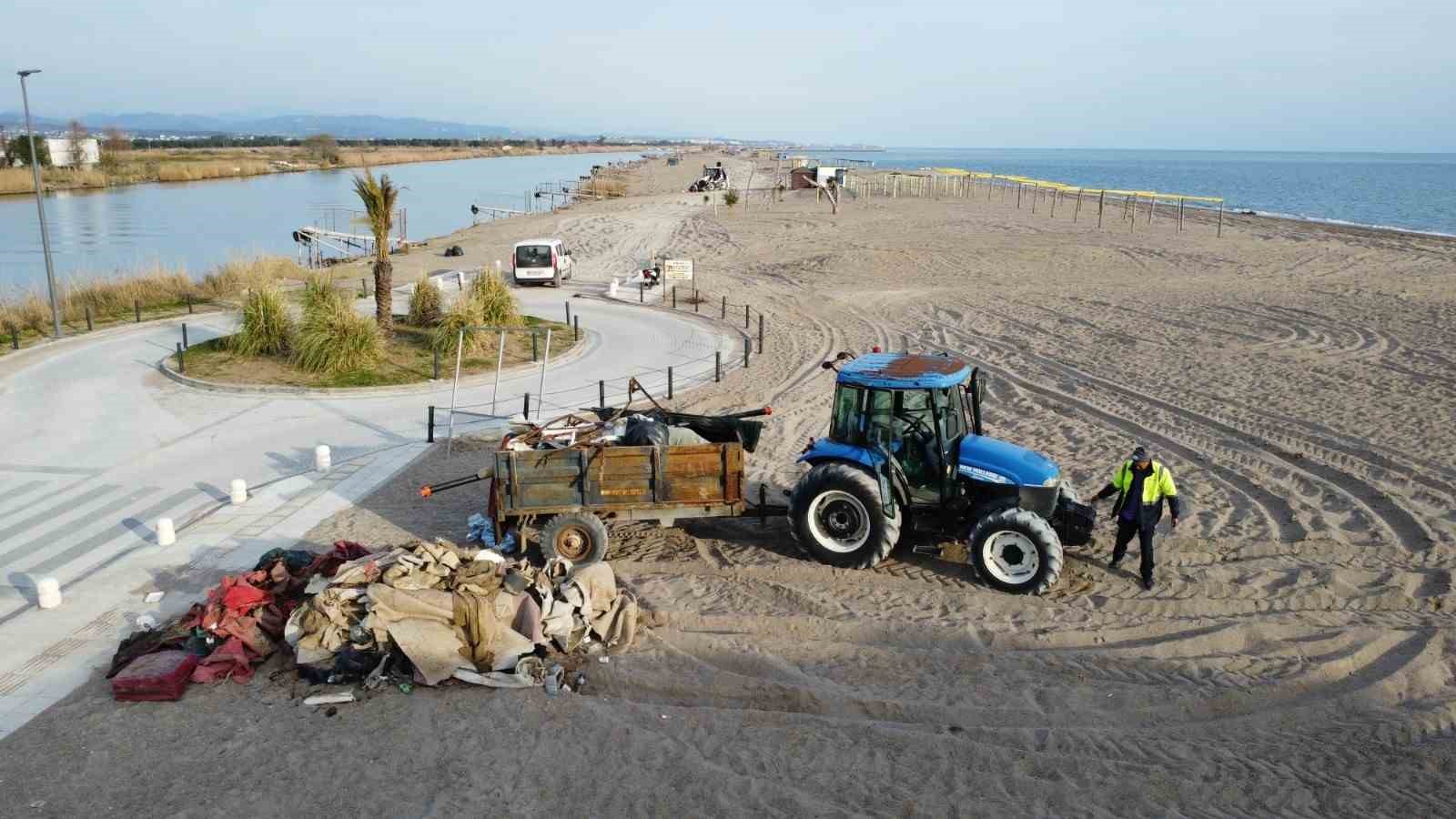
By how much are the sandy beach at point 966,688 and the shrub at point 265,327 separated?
7863 mm

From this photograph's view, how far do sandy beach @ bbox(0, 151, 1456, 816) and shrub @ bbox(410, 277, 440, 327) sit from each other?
9297 millimetres

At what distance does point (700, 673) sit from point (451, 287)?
22730mm

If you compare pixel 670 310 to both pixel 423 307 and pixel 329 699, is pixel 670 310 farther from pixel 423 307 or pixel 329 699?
pixel 329 699

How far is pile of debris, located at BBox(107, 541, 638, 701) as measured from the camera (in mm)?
8547

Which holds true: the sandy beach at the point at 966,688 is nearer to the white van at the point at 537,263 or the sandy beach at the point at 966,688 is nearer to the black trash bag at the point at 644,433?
the black trash bag at the point at 644,433

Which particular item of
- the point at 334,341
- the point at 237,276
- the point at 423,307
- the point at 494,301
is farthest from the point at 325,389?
the point at 237,276

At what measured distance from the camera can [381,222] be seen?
72.0 feet

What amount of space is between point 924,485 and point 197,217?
64893 millimetres

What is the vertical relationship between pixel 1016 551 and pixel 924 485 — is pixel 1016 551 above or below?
below

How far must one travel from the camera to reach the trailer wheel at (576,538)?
10.7m

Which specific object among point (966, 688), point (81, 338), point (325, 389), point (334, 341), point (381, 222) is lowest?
point (81, 338)

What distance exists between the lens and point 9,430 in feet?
55.3

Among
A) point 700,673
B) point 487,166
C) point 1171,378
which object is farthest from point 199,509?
point 487,166

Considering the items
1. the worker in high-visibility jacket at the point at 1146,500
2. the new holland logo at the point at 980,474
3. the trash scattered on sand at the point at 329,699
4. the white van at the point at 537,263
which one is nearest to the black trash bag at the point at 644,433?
the new holland logo at the point at 980,474
